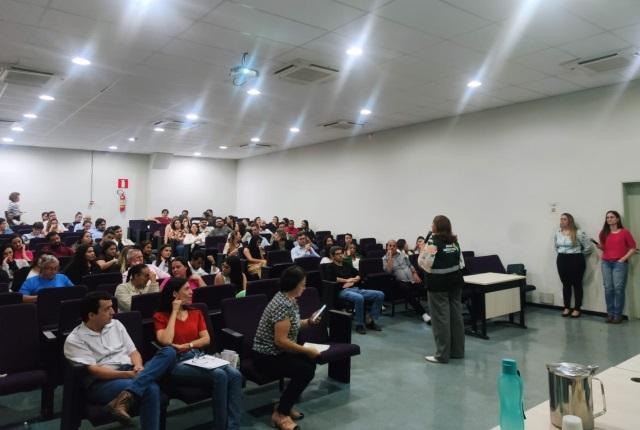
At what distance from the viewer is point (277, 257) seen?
7.29 m

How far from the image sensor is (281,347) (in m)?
3.13

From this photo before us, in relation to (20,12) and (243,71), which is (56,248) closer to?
(20,12)

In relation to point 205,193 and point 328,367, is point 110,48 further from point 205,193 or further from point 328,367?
point 205,193

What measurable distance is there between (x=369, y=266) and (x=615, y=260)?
133 inches

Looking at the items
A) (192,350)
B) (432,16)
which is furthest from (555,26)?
(192,350)

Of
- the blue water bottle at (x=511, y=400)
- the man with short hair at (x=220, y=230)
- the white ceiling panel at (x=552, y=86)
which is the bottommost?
the blue water bottle at (x=511, y=400)

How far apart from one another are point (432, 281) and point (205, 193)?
11.8 meters

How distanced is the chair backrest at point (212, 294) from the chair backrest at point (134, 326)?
3.12ft

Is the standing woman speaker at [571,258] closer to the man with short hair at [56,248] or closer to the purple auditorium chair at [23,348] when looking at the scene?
the purple auditorium chair at [23,348]

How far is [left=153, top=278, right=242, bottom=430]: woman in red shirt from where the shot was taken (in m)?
2.86

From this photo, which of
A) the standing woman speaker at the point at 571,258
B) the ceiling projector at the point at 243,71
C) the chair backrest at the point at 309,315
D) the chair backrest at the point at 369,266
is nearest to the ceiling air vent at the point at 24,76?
the ceiling projector at the point at 243,71

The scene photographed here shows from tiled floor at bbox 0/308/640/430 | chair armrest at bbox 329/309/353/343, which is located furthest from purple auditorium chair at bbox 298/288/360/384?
tiled floor at bbox 0/308/640/430

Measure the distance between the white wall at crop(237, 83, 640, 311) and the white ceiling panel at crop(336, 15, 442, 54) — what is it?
3.36 meters

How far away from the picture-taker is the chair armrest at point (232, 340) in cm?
338
